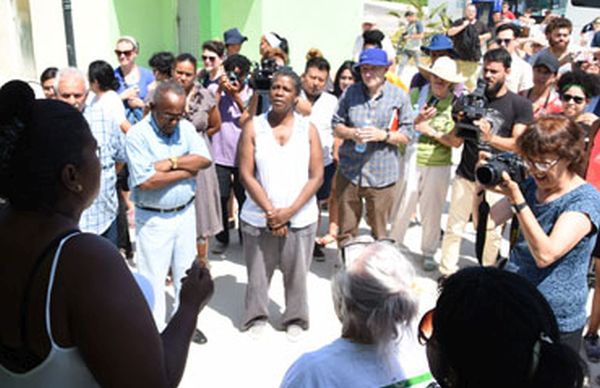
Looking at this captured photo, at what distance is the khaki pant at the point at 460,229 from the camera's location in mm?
4770

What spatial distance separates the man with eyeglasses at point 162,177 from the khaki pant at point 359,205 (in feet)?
4.83

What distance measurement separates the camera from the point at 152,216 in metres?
3.61

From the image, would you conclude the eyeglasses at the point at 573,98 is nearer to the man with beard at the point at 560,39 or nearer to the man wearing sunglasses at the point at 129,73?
the man with beard at the point at 560,39

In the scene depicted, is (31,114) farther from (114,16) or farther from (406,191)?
(114,16)

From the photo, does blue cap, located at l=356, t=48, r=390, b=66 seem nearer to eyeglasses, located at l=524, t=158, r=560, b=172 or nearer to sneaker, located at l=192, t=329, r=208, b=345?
eyeglasses, located at l=524, t=158, r=560, b=172

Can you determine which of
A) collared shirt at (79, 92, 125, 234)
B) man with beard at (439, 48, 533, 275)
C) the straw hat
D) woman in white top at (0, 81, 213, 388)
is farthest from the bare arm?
the straw hat

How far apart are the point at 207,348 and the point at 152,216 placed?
1.04m

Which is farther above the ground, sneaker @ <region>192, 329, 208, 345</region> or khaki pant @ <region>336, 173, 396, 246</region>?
khaki pant @ <region>336, 173, 396, 246</region>

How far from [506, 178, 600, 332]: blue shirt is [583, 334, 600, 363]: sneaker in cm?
134

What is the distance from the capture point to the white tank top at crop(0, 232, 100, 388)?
54.1 inches

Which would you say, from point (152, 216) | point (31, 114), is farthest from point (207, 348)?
point (31, 114)

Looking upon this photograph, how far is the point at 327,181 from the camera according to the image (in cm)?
554

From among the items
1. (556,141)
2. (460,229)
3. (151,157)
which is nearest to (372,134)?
(460,229)

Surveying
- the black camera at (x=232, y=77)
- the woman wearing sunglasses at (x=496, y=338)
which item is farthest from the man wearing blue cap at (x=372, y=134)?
the woman wearing sunglasses at (x=496, y=338)
